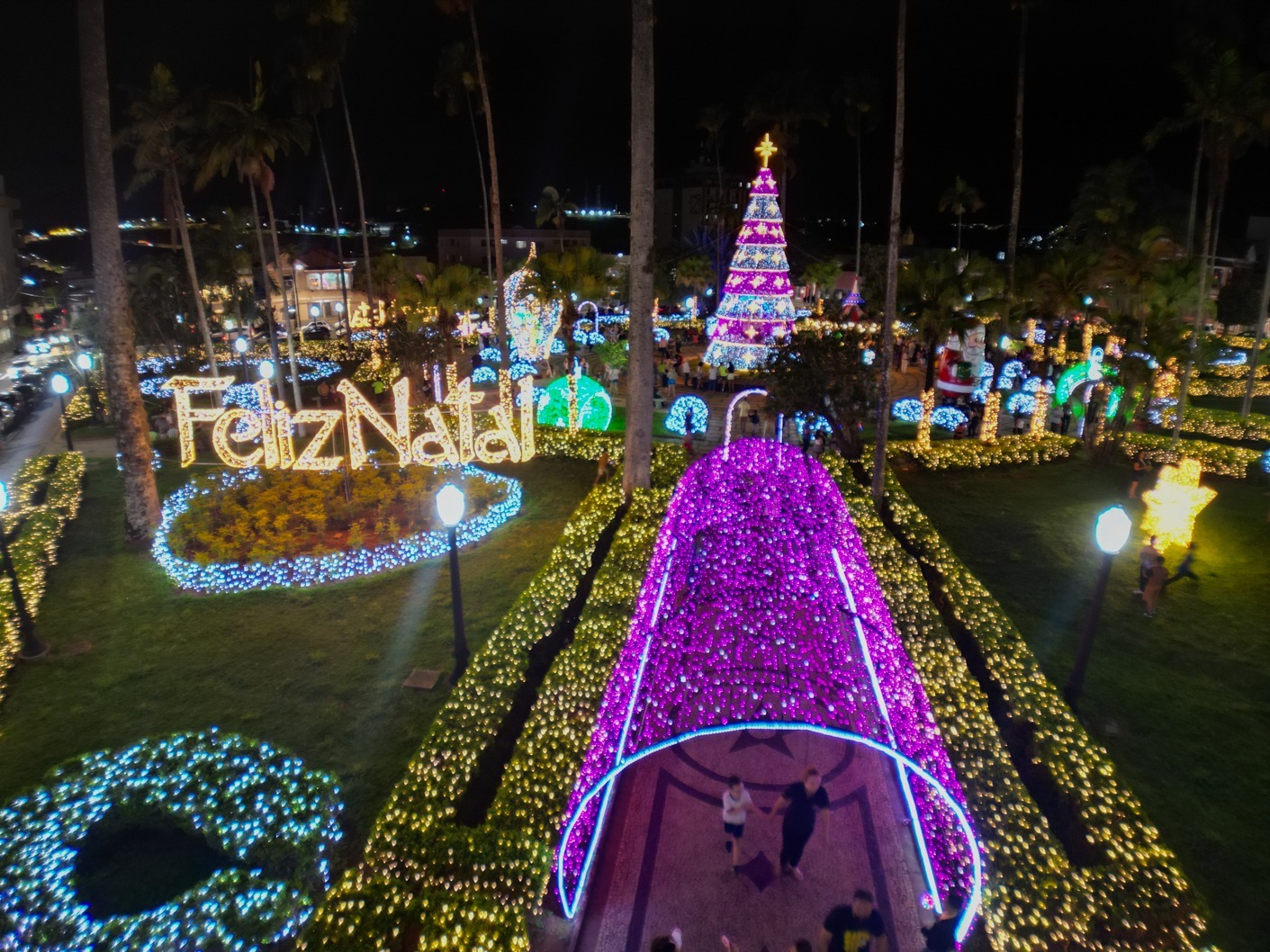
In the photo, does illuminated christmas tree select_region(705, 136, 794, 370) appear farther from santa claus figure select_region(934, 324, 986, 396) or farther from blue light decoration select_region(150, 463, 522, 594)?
blue light decoration select_region(150, 463, 522, 594)

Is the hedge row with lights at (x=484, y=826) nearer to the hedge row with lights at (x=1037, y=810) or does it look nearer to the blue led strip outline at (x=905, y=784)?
the blue led strip outline at (x=905, y=784)

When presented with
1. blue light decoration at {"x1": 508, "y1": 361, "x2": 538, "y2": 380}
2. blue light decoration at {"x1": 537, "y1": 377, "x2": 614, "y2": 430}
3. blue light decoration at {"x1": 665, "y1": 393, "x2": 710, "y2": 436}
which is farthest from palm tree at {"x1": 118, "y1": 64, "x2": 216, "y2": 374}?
blue light decoration at {"x1": 665, "y1": 393, "x2": 710, "y2": 436}

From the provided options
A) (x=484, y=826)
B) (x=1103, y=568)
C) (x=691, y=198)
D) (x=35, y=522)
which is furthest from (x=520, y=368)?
(x=691, y=198)

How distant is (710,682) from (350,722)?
18.3 ft

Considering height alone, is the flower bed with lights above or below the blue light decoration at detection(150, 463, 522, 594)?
below

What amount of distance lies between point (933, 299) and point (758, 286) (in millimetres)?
7187

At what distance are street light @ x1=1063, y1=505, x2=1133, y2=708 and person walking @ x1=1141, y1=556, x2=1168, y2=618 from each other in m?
4.04

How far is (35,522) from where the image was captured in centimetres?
1620

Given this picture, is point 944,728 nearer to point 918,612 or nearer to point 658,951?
point 918,612

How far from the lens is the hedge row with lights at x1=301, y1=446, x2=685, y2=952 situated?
253 inches

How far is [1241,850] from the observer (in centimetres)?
796

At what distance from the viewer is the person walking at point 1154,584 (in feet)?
42.2

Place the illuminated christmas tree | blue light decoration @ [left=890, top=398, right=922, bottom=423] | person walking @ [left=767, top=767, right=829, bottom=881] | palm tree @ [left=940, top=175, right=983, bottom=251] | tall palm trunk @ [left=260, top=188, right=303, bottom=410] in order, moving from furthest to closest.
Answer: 1. palm tree @ [left=940, top=175, right=983, bottom=251]
2. the illuminated christmas tree
3. blue light decoration @ [left=890, top=398, right=922, bottom=423]
4. tall palm trunk @ [left=260, top=188, right=303, bottom=410]
5. person walking @ [left=767, top=767, right=829, bottom=881]

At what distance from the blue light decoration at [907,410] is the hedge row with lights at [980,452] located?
15.1 ft
